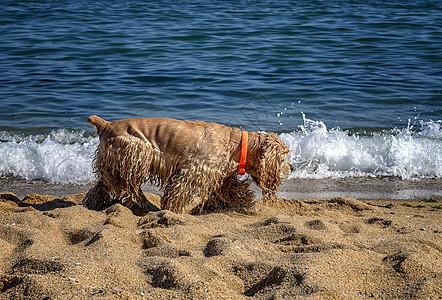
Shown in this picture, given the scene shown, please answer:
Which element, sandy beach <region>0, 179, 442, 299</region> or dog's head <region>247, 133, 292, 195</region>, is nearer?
sandy beach <region>0, 179, 442, 299</region>

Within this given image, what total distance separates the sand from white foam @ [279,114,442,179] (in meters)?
2.54

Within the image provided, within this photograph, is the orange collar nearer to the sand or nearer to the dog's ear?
the dog's ear

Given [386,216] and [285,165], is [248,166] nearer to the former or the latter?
[285,165]

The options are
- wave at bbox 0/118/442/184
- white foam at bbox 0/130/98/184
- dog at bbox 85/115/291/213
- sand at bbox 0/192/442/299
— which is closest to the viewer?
sand at bbox 0/192/442/299

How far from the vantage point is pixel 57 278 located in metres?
3.06

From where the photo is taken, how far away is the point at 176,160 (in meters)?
5.18

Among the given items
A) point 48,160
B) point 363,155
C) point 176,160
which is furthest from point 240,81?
point 176,160

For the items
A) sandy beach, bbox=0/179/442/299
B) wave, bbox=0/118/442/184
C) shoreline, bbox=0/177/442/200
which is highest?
sandy beach, bbox=0/179/442/299

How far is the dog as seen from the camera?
5.12 m

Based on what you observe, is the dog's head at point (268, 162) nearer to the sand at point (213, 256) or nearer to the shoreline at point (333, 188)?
the sand at point (213, 256)

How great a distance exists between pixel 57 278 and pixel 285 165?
9.85 feet

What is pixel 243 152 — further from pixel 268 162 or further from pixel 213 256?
pixel 213 256

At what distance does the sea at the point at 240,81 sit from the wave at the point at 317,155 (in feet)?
0.07

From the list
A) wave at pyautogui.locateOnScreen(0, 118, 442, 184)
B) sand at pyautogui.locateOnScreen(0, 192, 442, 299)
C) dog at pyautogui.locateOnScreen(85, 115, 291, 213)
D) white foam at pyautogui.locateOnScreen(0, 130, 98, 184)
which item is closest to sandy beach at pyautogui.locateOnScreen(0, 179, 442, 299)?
sand at pyautogui.locateOnScreen(0, 192, 442, 299)
